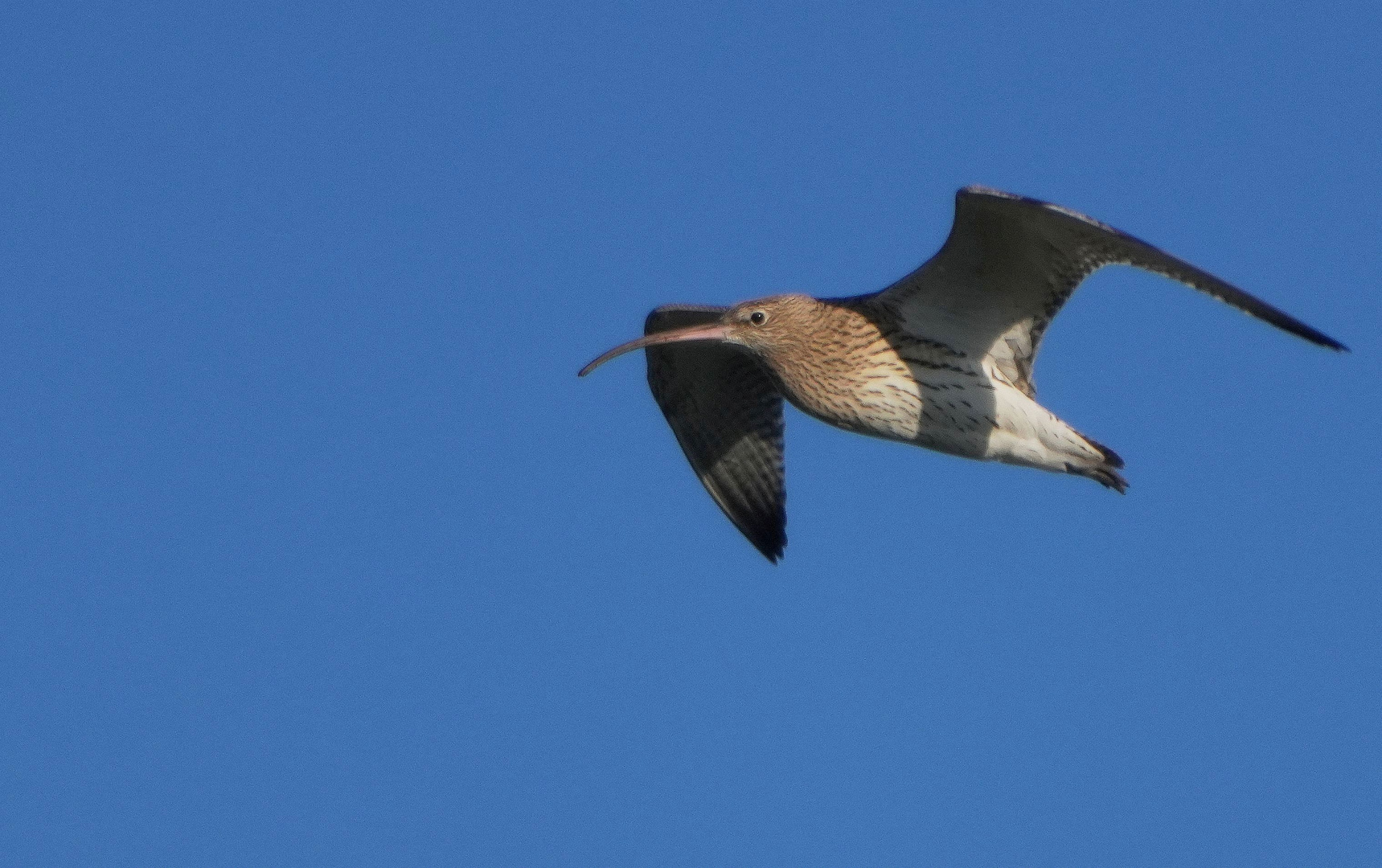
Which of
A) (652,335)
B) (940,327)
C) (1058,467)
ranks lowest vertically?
(1058,467)

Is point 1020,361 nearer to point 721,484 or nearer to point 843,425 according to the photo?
point 843,425

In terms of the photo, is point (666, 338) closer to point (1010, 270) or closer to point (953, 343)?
point (953, 343)

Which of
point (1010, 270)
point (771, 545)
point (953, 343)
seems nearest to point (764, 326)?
point (953, 343)

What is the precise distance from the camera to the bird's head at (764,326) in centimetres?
1241

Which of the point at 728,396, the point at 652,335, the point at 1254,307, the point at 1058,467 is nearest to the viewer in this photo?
the point at 1254,307

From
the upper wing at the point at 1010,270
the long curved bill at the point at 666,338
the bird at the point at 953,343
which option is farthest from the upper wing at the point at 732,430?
the upper wing at the point at 1010,270

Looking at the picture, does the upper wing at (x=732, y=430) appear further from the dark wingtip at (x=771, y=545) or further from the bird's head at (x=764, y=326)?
the bird's head at (x=764, y=326)

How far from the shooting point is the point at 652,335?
44.0ft

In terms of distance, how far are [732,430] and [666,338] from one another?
2098 millimetres

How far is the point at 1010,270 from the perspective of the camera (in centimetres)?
1180

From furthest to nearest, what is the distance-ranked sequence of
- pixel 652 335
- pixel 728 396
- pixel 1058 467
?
pixel 728 396, pixel 652 335, pixel 1058 467

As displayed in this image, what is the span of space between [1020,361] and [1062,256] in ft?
3.16

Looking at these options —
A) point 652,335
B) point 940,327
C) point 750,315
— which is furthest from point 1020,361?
point 652,335

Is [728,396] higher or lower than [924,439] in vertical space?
higher
